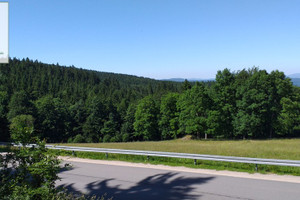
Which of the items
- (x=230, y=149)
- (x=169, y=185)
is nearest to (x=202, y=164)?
(x=169, y=185)

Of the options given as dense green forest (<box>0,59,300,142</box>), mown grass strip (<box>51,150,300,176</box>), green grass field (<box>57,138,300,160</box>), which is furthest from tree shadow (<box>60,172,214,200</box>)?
dense green forest (<box>0,59,300,142</box>)

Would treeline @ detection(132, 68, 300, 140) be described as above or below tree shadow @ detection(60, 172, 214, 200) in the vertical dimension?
above

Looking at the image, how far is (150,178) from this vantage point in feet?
33.9

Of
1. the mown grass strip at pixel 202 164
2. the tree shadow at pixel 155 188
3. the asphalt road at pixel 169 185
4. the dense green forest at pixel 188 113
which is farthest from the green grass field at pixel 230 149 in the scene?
the dense green forest at pixel 188 113

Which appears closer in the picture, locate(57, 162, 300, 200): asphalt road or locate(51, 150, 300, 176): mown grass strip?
locate(57, 162, 300, 200): asphalt road

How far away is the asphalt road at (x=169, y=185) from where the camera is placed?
26.8 feet

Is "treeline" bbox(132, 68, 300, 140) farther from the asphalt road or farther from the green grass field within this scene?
the asphalt road

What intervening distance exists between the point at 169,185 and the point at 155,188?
0.58m

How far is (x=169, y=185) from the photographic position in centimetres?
935

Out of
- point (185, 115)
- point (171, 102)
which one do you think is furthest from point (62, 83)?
point (185, 115)

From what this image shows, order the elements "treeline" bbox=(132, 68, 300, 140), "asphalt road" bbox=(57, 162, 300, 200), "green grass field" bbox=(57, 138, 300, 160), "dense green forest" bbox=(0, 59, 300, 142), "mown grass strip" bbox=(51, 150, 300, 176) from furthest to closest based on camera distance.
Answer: "dense green forest" bbox=(0, 59, 300, 142) < "treeline" bbox=(132, 68, 300, 140) < "green grass field" bbox=(57, 138, 300, 160) < "mown grass strip" bbox=(51, 150, 300, 176) < "asphalt road" bbox=(57, 162, 300, 200)

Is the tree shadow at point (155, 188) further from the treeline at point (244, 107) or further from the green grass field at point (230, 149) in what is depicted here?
the treeline at point (244, 107)

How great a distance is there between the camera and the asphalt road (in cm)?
817

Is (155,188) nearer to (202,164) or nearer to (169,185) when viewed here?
(169,185)
